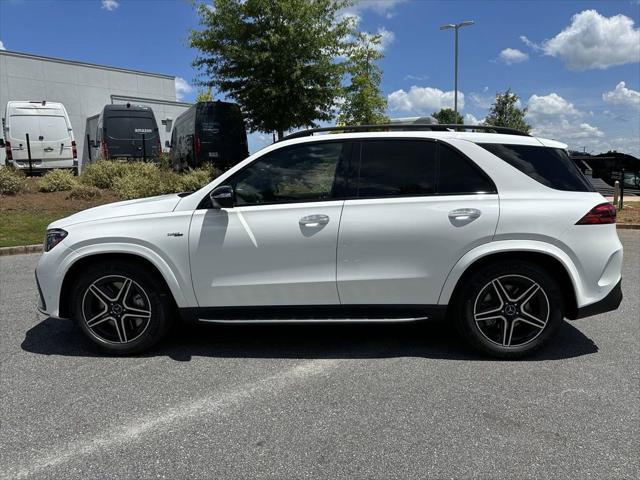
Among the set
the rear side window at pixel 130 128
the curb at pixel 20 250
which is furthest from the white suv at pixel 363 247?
the rear side window at pixel 130 128

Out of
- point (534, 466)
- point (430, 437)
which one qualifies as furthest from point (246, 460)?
point (534, 466)

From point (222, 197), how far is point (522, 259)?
228cm

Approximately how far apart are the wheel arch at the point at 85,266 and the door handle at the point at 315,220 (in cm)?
→ 117

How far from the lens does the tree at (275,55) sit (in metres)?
13.7

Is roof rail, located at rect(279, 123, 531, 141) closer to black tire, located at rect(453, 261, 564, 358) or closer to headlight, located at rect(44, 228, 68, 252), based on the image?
black tire, located at rect(453, 261, 564, 358)

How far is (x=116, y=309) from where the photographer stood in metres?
3.84

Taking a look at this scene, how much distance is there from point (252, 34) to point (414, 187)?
472 inches

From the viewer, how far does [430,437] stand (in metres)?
2.76

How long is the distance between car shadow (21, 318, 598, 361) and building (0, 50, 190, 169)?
21.5 m

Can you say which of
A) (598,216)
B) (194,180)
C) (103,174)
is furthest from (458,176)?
(103,174)

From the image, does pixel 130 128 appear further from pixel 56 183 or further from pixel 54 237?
pixel 54 237

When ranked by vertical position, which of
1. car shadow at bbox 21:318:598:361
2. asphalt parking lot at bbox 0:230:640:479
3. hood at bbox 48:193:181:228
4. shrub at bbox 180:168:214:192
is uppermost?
shrub at bbox 180:168:214:192

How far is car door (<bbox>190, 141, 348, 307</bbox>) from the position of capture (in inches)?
144

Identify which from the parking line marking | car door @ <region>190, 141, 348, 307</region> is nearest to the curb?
car door @ <region>190, 141, 348, 307</region>
